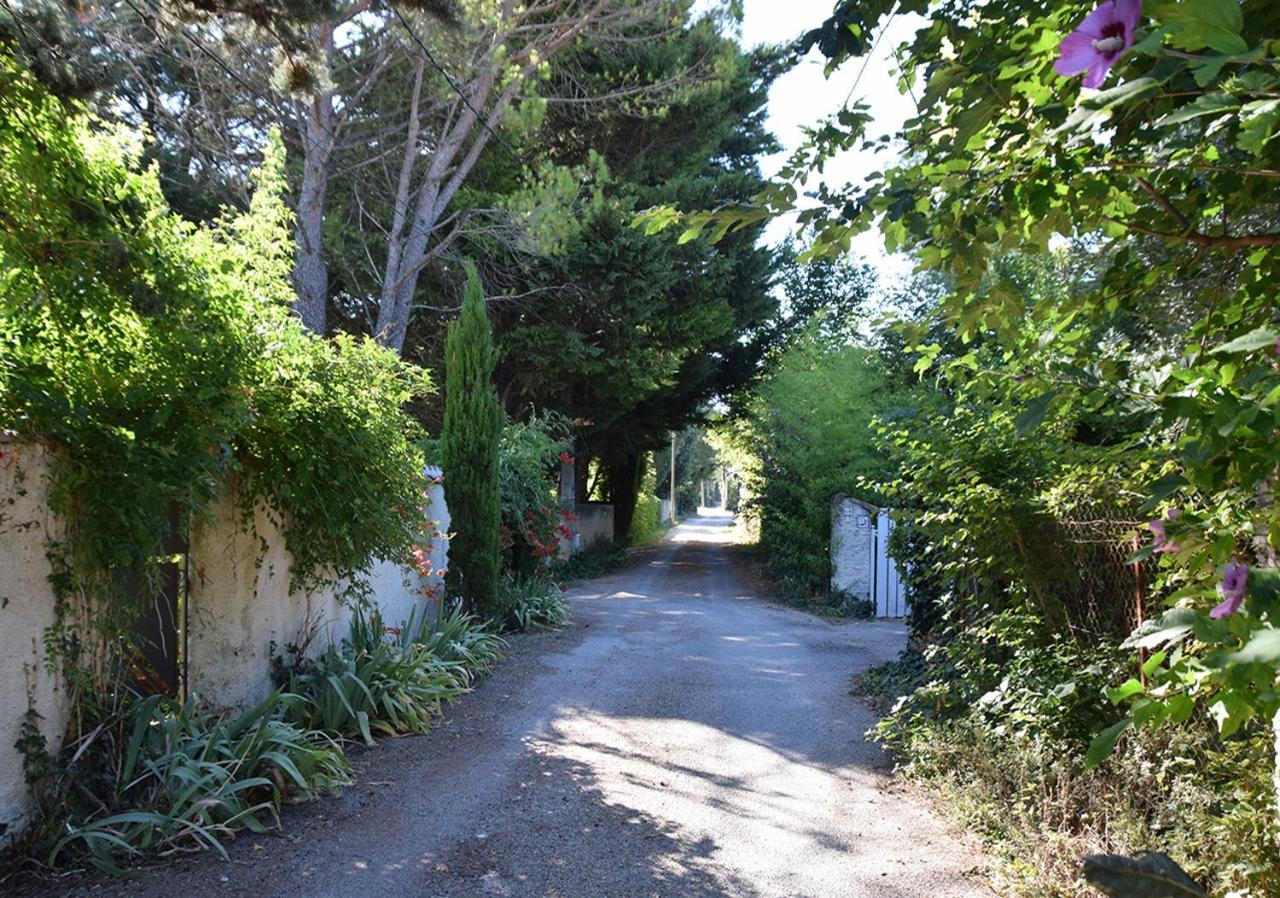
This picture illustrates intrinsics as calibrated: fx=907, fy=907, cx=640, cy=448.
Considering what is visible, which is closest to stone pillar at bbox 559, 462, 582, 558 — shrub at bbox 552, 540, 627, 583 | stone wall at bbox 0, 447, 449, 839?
shrub at bbox 552, 540, 627, 583

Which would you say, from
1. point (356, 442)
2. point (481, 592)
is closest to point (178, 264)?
point (356, 442)

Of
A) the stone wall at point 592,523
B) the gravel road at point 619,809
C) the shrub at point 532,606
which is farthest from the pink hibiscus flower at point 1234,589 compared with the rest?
the stone wall at point 592,523

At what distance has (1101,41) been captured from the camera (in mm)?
1574

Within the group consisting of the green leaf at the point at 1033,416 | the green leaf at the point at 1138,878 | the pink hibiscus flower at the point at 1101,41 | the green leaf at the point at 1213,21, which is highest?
the pink hibiscus flower at the point at 1101,41

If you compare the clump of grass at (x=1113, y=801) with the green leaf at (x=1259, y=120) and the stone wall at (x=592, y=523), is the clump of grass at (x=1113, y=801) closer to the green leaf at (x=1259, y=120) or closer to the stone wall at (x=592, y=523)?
the green leaf at (x=1259, y=120)

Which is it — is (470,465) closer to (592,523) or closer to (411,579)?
(411,579)

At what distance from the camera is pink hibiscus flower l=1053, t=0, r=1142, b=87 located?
5.02ft

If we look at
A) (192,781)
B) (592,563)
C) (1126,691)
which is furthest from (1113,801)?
(592,563)

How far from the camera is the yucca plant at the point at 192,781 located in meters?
4.17

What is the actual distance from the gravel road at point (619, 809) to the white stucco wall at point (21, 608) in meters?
0.57

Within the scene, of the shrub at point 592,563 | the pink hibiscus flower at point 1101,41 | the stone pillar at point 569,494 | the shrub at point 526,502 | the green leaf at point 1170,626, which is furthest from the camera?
the stone pillar at point 569,494

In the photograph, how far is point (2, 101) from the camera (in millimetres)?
3918

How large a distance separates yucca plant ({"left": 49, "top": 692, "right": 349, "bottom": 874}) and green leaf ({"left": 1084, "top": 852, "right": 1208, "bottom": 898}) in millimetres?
3761

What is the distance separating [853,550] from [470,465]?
7.65 m
